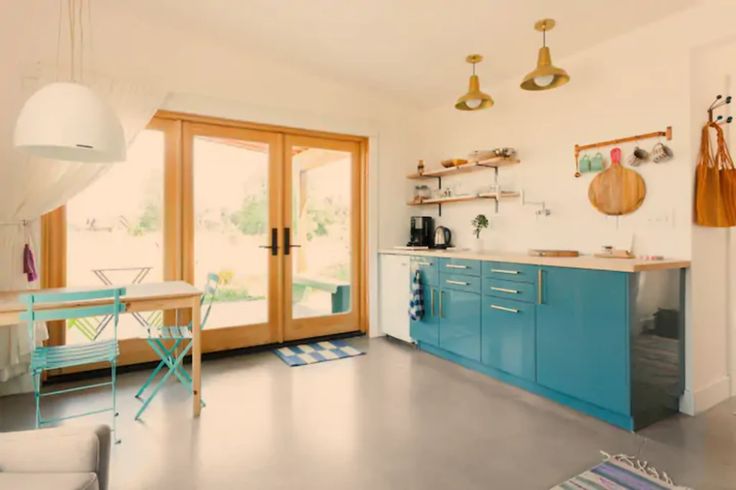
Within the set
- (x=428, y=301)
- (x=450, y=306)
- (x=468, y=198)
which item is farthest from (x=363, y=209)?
(x=450, y=306)

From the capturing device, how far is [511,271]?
10.1 ft

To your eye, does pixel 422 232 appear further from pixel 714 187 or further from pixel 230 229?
pixel 714 187

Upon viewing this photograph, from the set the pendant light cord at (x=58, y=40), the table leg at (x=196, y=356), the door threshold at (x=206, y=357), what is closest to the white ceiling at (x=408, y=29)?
the pendant light cord at (x=58, y=40)

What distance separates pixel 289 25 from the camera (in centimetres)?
332

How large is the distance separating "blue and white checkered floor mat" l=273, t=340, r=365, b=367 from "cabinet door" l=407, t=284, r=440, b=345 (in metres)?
0.59

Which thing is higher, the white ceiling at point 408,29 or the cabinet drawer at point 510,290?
the white ceiling at point 408,29

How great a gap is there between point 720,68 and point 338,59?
2801 millimetres

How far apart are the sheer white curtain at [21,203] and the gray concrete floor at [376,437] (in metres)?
0.31

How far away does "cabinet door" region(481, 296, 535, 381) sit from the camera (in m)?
2.96

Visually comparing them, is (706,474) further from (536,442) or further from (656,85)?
(656,85)

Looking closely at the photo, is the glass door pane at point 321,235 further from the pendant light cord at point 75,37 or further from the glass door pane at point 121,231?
the pendant light cord at point 75,37

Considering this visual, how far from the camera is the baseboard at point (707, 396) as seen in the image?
2.66 meters

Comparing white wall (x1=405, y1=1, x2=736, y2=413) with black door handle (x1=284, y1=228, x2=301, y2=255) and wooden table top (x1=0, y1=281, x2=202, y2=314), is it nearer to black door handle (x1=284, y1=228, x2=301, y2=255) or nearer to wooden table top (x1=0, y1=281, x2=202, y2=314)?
black door handle (x1=284, y1=228, x2=301, y2=255)

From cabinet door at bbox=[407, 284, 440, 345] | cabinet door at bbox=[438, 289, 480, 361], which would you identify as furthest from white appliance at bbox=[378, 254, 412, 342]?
cabinet door at bbox=[438, 289, 480, 361]
